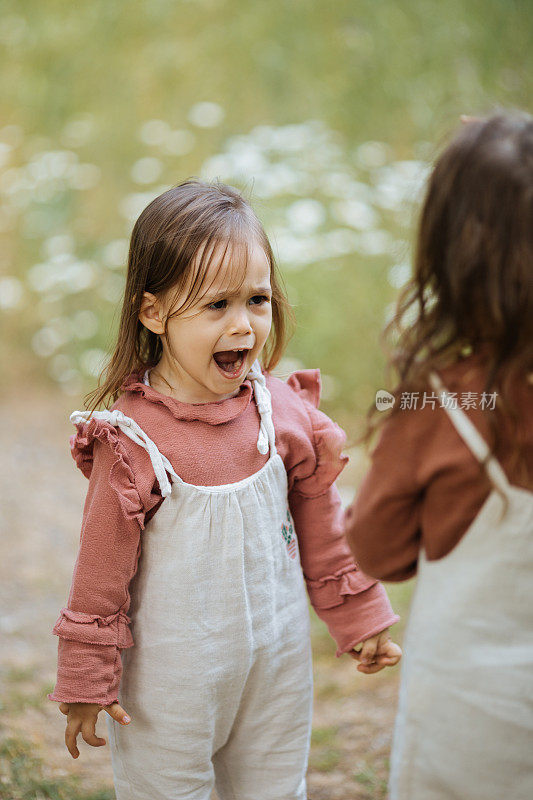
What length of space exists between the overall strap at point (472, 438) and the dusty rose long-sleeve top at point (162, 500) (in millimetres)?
437

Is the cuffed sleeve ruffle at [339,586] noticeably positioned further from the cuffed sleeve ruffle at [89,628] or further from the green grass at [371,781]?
the green grass at [371,781]

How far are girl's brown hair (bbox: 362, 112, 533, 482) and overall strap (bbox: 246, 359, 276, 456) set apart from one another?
14.9 inches

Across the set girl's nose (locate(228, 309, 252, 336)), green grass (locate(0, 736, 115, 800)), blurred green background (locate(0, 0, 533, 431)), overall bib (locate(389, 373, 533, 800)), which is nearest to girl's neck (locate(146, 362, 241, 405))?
girl's nose (locate(228, 309, 252, 336))

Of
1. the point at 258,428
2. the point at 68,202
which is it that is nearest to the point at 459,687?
the point at 258,428

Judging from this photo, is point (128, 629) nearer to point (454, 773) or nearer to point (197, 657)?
point (197, 657)

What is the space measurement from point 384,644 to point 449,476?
1.85ft

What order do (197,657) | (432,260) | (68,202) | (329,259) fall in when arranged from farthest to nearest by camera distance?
(68,202)
(329,259)
(197,657)
(432,260)

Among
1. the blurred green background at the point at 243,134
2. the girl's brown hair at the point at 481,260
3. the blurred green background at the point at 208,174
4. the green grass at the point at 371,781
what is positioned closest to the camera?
the girl's brown hair at the point at 481,260

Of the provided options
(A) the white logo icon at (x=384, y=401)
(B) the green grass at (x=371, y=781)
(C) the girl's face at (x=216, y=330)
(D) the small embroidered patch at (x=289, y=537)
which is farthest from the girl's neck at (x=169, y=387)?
(B) the green grass at (x=371, y=781)

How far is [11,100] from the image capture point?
5.62 meters

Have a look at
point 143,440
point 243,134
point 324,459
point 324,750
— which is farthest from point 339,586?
point 243,134

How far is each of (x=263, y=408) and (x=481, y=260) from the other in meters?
0.56

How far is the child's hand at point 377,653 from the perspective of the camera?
145 centimetres

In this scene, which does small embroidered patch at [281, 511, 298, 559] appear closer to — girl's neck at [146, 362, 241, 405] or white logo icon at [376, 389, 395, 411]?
girl's neck at [146, 362, 241, 405]
